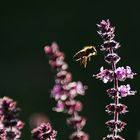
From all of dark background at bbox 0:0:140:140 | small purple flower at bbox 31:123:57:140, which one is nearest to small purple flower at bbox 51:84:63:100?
small purple flower at bbox 31:123:57:140

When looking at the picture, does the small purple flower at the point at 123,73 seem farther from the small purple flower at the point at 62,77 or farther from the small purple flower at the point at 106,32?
the small purple flower at the point at 62,77

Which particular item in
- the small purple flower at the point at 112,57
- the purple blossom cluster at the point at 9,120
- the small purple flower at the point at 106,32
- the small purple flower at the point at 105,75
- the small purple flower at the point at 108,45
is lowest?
the purple blossom cluster at the point at 9,120

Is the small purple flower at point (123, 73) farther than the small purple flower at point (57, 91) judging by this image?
No

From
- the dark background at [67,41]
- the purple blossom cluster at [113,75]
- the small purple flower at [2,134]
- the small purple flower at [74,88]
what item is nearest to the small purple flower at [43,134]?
the small purple flower at [2,134]

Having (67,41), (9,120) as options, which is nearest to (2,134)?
(9,120)

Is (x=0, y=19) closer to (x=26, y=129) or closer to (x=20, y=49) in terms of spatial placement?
(x=20, y=49)

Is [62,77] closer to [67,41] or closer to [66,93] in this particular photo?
[66,93]

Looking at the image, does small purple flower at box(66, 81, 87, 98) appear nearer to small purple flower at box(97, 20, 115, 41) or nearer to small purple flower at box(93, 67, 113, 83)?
small purple flower at box(93, 67, 113, 83)

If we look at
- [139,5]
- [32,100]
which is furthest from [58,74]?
[139,5]
